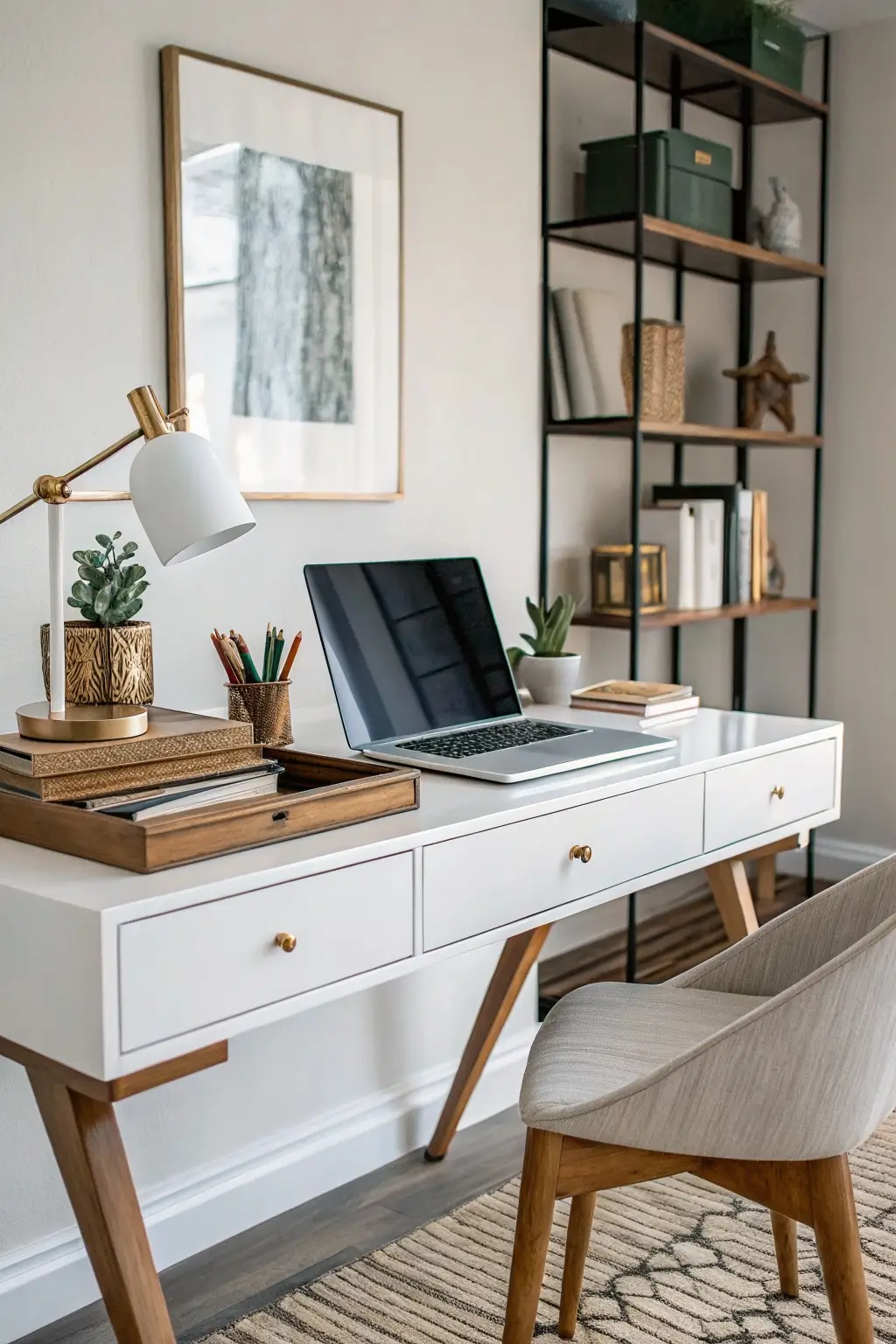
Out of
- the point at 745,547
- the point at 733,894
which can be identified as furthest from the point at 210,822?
the point at 745,547

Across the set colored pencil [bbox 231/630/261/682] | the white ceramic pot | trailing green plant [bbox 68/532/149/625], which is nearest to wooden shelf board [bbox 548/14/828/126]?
the white ceramic pot

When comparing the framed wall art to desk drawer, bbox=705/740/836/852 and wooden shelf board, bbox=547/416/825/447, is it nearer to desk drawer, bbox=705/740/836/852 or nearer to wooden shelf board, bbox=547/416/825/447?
wooden shelf board, bbox=547/416/825/447

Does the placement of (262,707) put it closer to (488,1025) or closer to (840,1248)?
(488,1025)

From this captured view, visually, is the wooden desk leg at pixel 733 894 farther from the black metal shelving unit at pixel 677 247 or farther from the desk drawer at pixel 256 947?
the desk drawer at pixel 256 947

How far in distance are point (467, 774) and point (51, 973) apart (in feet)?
2.17

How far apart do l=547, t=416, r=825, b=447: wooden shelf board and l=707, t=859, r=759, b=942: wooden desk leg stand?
0.88m

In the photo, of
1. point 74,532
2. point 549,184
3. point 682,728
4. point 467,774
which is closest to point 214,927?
point 467,774

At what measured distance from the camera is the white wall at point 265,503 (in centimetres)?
179

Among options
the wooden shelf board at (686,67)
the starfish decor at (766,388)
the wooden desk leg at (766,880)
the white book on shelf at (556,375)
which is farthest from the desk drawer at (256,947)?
the wooden desk leg at (766,880)

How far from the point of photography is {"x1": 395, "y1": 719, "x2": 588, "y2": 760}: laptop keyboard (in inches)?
74.4

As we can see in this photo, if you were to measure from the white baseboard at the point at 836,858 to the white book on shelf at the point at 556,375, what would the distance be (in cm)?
165

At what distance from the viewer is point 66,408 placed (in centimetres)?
183

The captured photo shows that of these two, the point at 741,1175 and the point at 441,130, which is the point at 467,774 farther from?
the point at 441,130

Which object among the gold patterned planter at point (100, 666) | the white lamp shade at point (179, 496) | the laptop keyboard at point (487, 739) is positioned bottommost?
the laptop keyboard at point (487, 739)
